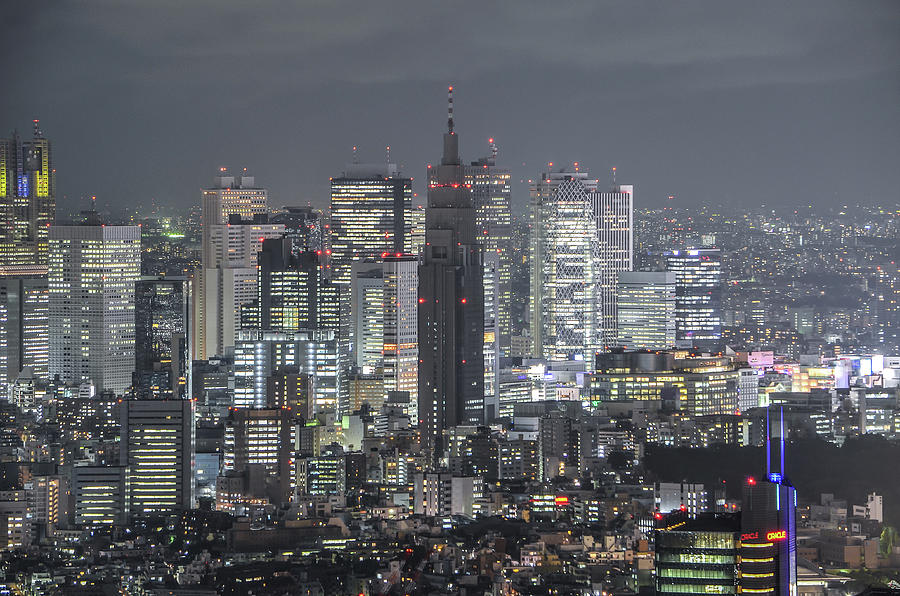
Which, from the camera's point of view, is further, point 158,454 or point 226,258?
point 226,258

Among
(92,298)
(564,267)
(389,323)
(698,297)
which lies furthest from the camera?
(564,267)

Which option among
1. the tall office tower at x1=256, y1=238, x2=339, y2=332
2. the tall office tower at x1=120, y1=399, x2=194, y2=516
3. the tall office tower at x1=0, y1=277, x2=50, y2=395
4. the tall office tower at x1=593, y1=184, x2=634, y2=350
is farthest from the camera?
the tall office tower at x1=593, y1=184, x2=634, y2=350

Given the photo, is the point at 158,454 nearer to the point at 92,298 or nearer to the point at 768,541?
the point at 92,298

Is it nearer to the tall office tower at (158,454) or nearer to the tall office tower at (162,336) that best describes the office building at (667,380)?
the tall office tower at (162,336)

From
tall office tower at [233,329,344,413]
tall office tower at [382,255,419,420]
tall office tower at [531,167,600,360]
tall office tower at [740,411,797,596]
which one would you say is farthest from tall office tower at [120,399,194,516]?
tall office tower at [531,167,600,360]

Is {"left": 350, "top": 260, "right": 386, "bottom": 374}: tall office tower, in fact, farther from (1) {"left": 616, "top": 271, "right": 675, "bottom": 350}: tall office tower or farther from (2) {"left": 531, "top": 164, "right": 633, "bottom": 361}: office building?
(1) {"left": 616, "top": 271, "right": 675, "bottom": 350}: tall office tower

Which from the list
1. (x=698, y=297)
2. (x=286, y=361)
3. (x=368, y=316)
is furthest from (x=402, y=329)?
(x=698, y=297)
